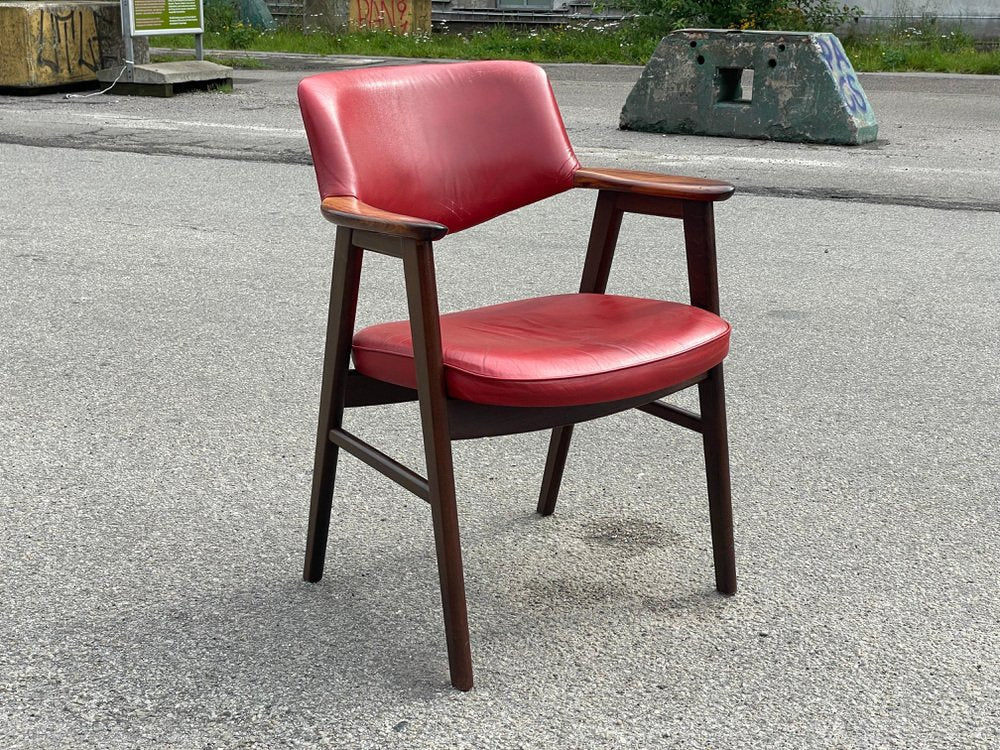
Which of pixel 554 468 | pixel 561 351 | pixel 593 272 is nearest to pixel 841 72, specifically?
pixel 593 272

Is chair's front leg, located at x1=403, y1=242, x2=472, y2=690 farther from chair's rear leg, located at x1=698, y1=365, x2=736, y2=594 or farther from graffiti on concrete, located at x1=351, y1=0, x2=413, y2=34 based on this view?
graffiti on concrete, located at x1=351, y1=0, x2=413, y2=34

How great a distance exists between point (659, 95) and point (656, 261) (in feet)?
15.1

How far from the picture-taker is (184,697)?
2.26 meters

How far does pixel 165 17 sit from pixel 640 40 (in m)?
7.44

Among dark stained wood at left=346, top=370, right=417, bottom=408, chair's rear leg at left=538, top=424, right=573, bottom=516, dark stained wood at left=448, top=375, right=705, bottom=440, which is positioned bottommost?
chair's rear leg at left=538, top=424, right=573, bottom=516

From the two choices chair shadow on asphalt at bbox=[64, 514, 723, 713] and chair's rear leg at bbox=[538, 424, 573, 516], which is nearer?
chair shadow on asphalt at bbox=[64, 514, 723, 713]

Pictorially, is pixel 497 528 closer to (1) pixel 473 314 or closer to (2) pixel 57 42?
(1) pixel 473 314

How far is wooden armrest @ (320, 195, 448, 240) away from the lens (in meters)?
2.12

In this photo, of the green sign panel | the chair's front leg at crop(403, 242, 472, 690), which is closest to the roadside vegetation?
the green sign panel

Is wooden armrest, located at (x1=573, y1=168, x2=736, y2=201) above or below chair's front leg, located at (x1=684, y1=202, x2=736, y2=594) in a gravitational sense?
above

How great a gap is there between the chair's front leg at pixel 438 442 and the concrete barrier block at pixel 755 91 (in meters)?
7.65

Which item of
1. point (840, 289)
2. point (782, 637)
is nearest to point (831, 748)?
point (782, 637)

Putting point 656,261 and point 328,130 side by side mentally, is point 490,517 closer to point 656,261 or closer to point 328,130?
point 328,130

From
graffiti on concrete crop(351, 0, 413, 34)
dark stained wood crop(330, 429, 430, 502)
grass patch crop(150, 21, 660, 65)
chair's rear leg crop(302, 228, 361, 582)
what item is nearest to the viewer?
dark stained wood crop(330, 429, 430, 502)
